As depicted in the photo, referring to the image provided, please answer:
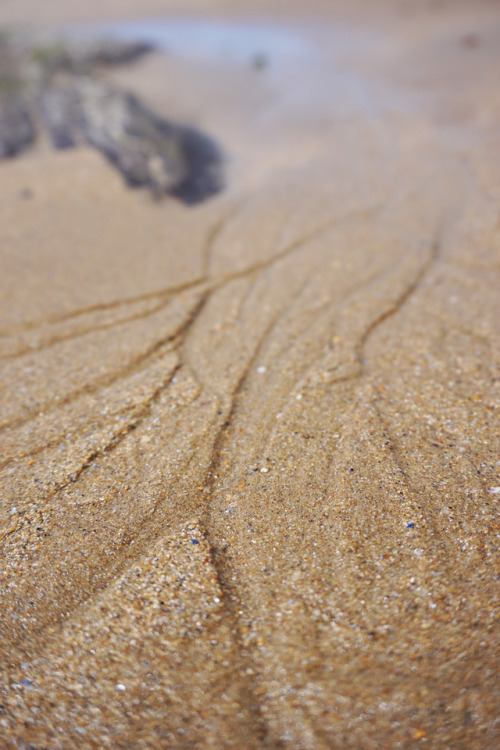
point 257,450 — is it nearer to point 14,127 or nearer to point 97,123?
point 97,123

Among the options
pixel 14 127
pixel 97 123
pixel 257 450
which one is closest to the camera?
pixel 257 450

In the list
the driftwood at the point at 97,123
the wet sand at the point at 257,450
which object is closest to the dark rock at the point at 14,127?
the driftwood at the point at 97,123

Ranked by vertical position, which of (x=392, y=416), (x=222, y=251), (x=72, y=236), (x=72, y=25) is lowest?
(x=392, y=416)

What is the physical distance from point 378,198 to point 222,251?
5.10ft

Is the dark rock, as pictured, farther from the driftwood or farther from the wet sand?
the wet sand

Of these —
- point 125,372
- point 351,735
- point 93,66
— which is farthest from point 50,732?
point 93,66

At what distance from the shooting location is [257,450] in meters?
2.43

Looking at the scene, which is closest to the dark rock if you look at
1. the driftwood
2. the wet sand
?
the driftwood

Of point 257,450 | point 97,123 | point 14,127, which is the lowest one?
point 257,450

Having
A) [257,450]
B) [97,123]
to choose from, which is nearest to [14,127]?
[97,123]

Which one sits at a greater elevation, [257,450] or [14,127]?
[14,127]

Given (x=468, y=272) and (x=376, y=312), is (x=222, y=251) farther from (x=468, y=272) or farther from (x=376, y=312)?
(x=468, y=272)

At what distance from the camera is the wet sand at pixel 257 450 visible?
5.29 feet

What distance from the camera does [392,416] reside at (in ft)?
8.30
